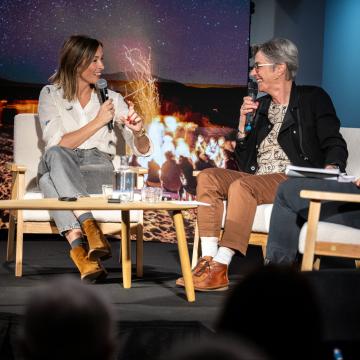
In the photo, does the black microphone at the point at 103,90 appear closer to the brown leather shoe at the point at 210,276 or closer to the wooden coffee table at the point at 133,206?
the wooden coffee table at the point at 133,206

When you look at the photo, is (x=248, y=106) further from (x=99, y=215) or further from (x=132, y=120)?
(x=99, y=215)

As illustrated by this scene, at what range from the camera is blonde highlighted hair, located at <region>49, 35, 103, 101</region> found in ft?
14.2

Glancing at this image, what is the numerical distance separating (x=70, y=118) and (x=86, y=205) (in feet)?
4.03

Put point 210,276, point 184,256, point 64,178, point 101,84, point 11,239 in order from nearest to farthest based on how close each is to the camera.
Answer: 1. point 184,256
2. point 210,276
3. point 64,178
4. point 101,84
5. point 11,239

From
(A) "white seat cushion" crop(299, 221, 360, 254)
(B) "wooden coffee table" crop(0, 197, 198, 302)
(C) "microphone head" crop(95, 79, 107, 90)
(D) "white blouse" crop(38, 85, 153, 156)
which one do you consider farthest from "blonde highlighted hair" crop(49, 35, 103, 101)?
(A) "white seat cushion" crop(299, 221, 360, 254)

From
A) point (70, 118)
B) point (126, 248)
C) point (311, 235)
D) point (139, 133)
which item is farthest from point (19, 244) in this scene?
point (311, 235)

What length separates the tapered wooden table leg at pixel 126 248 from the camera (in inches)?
148

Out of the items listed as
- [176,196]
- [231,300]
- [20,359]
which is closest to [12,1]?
[176,196]

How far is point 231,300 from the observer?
1003 millimetres

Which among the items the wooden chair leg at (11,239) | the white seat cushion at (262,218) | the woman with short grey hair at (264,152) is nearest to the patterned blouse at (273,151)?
the woman with short grey hair at (264,152)

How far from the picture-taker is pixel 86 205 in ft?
10.4

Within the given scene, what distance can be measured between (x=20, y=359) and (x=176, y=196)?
10.4 ft

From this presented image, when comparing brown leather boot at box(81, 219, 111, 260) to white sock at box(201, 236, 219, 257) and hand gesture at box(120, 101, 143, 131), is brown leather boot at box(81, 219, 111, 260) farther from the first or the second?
hand gesture at box(120, 101, 143, 131)

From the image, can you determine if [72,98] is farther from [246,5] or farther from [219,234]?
[246,5]
